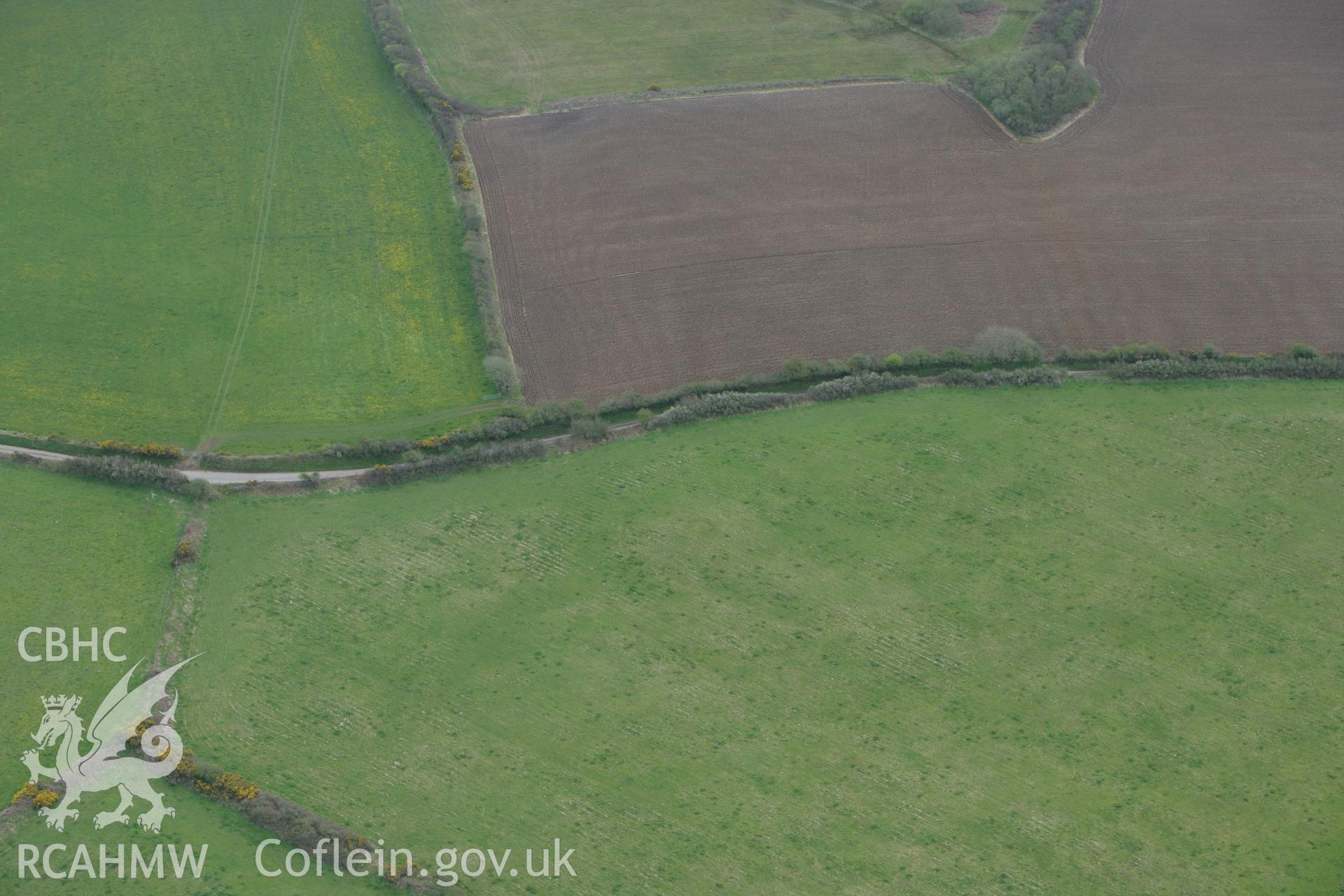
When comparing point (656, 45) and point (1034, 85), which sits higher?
point (656, 45)

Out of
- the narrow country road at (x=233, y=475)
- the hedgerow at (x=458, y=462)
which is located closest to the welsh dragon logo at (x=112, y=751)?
the narrow country road at (x=233, y=475)

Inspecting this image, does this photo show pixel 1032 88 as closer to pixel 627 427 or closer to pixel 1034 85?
pixel 1034 85

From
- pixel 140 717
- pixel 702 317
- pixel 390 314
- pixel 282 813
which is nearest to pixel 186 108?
pixel 390 314

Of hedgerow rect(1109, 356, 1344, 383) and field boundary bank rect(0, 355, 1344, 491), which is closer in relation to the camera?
field boundary bank rect(0, 355, 1344, 491)

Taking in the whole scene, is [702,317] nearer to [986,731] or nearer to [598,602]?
[598,602]

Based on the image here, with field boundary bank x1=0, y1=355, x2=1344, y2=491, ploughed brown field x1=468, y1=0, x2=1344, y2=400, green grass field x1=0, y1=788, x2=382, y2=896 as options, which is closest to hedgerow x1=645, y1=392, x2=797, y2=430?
field boundary bank x1=0, y1=355, x2=1344, y2=491

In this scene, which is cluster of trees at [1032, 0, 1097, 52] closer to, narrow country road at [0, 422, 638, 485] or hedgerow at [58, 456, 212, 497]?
narrow country road at [0, 422, 638, 485]

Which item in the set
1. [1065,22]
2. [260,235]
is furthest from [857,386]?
[1065,22]
